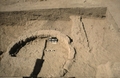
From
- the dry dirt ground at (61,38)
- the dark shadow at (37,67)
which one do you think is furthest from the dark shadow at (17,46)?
the dark shadow at (37,67)

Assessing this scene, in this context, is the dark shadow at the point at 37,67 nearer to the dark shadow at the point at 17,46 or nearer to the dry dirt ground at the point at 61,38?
the dry dirt ground at the point at 61,38

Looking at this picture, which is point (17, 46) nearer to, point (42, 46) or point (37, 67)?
point (42, 46)

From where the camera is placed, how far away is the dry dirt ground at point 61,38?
3.89 metres

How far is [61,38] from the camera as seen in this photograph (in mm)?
4930

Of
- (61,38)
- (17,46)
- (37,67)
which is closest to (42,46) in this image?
(61,38)

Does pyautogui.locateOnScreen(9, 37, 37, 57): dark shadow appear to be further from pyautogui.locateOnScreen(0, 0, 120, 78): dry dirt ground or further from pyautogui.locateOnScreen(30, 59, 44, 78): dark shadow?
pyautogui.locateOnScreen(30, 59, 44, 78): dark shadow

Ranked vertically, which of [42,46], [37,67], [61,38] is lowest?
[37,67]

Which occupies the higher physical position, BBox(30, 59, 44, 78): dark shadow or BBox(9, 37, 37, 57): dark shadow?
BBox(9, 37, 37, 57): dark shadow

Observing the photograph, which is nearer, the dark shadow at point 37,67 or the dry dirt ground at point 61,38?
the dry dirt ground at point 61,38

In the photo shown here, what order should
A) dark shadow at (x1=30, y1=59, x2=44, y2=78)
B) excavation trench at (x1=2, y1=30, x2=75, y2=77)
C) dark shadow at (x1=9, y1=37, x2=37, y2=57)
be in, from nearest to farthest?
dark shadow at (x1=30, y1=59, x2=44, y2=78), excavation trench at (x1=2, y1=30, x2=75, y2=77), dark shadow at (x1=9, y1=37, x2=37, y2=57)

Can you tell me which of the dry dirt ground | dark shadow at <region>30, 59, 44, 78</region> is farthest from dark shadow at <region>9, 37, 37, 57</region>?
dark shadow at <region>30, 59, 44, 78</region>

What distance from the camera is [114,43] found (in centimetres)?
434

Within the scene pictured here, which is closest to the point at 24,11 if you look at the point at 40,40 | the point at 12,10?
the point at 12,10

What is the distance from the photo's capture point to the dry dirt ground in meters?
3.89
